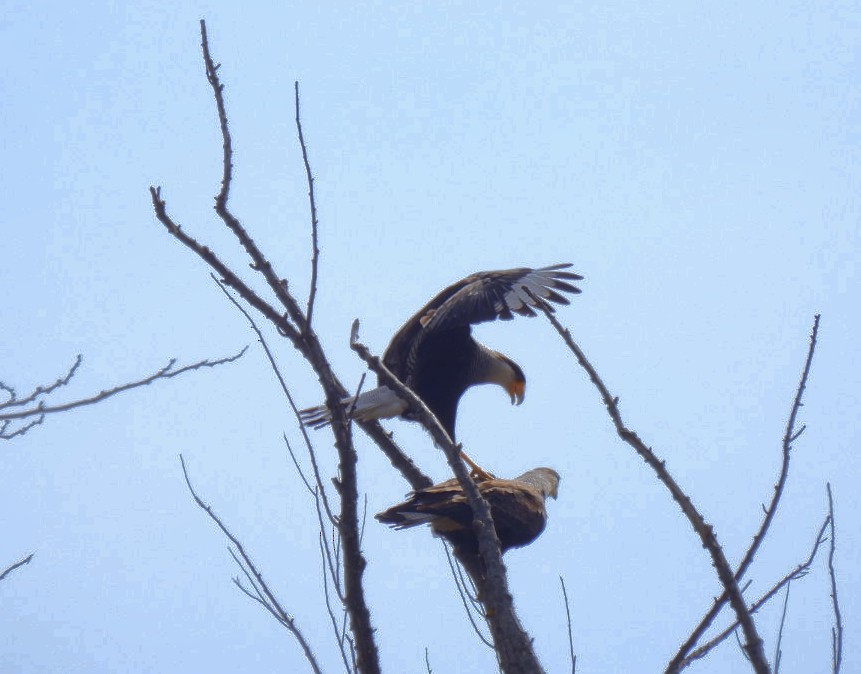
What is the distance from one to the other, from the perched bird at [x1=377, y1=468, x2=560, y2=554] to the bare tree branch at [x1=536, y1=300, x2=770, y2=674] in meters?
1.62

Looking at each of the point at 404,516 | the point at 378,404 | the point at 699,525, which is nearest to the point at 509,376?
the point at 378,404

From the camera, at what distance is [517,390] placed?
7613mm

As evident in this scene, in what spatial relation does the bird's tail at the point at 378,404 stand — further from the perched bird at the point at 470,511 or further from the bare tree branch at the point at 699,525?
the bare tree branch at the point at 699,525

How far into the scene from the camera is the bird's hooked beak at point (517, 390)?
754 cm

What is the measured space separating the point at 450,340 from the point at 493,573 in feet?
11.9

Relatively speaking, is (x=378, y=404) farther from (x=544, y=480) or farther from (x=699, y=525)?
(x=699, y=525)

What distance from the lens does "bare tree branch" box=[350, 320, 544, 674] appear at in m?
2.78

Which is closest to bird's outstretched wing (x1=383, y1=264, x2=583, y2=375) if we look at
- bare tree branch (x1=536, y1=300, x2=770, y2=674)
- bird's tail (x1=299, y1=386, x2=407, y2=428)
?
bird's tail (x1=299, y1=386, x2=407, y2=428)

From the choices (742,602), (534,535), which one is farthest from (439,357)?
(742,602)

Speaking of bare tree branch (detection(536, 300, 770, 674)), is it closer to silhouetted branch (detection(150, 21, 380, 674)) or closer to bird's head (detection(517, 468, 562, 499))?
silhouetted branch (detection(150, 21, 380, 674))

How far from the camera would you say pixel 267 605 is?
10.4 ft

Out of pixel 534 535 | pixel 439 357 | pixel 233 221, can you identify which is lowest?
pixel 233 221

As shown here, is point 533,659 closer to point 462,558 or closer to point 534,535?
point 462,558

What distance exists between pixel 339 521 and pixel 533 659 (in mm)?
660
